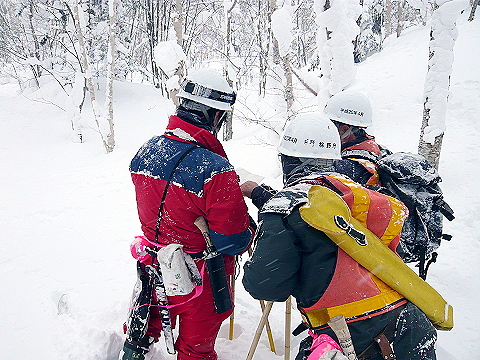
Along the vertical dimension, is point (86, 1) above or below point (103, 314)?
→ above

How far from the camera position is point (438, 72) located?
218 inches

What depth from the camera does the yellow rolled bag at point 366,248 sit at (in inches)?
59.2

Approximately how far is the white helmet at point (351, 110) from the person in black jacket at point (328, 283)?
5.43ft

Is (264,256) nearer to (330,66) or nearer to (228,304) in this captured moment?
(228,304)

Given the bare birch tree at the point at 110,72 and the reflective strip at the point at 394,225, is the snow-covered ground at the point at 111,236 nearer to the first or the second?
the reflective strip at the point at 394,225

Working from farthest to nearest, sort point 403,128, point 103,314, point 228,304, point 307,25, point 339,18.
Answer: point 307,25, point 403,128, point 339,18, point 103,314, point 228,304

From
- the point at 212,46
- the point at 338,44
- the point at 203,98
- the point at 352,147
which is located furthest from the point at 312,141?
the point at 212,46

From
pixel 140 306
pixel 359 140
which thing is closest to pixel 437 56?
pixel 359 140

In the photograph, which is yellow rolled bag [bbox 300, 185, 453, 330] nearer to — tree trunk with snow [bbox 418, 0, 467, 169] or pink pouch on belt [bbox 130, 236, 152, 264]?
pink pouch on belt [bbox 130, 236, 152, 264]

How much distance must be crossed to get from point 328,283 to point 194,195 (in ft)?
3.23

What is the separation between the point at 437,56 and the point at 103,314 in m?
6.13

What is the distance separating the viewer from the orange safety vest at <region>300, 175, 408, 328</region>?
5.19 ft

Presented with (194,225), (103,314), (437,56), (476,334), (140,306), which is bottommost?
(103,314)

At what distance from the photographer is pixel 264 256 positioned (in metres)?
1.63
